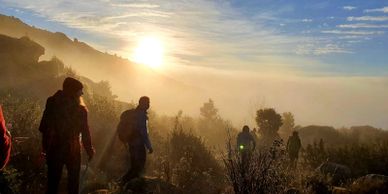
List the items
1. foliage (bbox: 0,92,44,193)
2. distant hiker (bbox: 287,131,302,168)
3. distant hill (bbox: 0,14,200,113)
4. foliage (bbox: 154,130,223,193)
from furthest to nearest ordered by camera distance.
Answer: distant hill (bbox: 0,14,200,113)
distant hiker (bbox: 287,131,302,168)
foliage (bbox: 154,130,223,193)
foliage (bbox: 0,92,44,193)

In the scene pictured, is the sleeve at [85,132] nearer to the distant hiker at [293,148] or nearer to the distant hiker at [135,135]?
the distant hiker at [135,135]

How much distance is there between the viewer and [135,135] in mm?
9594

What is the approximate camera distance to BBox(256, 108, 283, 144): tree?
33.7 m

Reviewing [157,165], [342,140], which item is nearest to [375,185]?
[157,165]

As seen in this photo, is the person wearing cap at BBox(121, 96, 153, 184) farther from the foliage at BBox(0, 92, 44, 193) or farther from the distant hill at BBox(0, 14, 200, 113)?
the distant hill at BBox(0, 14, 200, 113)

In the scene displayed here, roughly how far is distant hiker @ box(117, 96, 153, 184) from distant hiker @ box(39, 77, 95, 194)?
9.59 ft

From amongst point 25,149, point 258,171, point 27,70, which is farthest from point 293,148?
point 27,70

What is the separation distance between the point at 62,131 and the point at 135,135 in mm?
3225

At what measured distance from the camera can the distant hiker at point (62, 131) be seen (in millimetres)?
6414

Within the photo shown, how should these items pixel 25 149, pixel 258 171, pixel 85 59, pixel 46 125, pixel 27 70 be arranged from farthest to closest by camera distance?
pixel 85 59 → pixel 27 70 → pixel 25 149 → pixel 46 125 → pixel 258 171

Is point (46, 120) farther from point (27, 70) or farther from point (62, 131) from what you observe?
point (27, 70)

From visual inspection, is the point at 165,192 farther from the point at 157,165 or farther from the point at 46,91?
the point at 46,91

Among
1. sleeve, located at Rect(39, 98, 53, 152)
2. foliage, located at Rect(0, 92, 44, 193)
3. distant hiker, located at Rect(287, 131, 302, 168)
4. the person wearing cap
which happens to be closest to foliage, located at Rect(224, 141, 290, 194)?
sleeve, located at Rect(39, 98, 53, 152)

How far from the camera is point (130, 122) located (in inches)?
377
